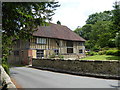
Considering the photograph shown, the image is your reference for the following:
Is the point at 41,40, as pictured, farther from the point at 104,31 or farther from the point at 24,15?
the point at 104,31

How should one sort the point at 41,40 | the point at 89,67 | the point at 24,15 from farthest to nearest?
the point at 41,40 < the point at 89,67 < the point at 24,15

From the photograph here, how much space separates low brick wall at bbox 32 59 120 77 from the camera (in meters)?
10.9

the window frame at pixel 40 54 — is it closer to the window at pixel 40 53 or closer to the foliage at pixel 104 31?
the window at pixel 40 53

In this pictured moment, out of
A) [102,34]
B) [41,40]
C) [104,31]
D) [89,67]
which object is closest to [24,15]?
[89,67]

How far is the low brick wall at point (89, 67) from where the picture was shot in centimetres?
1091

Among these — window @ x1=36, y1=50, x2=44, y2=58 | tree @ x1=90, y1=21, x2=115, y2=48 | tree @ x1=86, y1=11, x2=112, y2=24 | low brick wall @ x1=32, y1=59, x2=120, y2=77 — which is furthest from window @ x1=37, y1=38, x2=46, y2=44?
tree @ x1=86, y1=11, x2=112, y2=24

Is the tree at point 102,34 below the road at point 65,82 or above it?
above

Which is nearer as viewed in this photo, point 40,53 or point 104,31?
point 40,53

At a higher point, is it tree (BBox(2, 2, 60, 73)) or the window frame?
tree (BBox(2, 2, 60, 73))

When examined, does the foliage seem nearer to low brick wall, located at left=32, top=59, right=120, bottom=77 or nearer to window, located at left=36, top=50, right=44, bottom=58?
low brick wall, located at left=32, top=59, right=120, bottom=77

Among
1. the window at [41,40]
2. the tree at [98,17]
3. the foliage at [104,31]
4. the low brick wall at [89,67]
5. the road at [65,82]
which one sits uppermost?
the tree at [98,17]

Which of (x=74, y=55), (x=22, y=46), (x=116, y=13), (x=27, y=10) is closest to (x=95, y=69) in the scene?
(x=27, y=10)

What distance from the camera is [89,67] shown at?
12.4m

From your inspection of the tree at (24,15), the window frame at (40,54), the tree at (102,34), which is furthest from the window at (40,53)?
the tree at (102,34)
